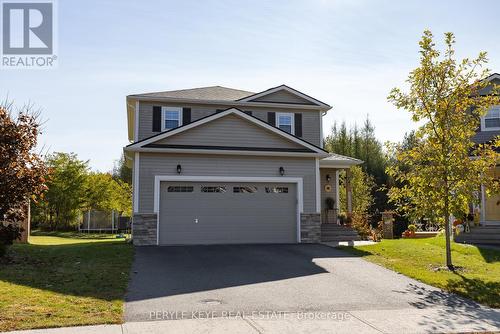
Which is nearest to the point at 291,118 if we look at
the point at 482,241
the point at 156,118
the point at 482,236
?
the point at 156,118

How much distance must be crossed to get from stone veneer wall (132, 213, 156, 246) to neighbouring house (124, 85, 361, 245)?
0.11 ft

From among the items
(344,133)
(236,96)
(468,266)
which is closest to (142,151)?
(236,96)

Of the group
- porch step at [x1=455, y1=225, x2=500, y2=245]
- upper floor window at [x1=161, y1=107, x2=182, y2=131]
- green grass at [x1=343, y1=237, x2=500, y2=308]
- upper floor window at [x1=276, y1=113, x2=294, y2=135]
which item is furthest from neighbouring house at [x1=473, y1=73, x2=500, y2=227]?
upper floor window at [x1=161, y1=107, x2=182, y2=131]

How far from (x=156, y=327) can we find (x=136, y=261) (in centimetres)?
603

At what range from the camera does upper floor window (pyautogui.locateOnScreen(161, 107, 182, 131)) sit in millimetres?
20250

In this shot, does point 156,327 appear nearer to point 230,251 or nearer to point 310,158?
point 230,251

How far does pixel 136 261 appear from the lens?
1256cm

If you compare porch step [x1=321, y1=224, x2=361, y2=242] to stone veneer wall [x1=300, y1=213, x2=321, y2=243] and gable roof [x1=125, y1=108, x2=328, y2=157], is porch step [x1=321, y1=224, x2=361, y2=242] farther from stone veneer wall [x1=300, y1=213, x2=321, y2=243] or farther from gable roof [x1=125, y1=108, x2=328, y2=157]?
gable roof [x1=125, y1=108, x2=328, y2=157]

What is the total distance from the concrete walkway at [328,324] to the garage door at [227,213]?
886 centimetres

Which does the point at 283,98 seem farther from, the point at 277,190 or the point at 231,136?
the point at 277,190

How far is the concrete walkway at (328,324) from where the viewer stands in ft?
22.0

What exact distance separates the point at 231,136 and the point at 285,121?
517 centimetres

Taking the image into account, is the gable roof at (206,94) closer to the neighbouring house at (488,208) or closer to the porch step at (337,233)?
the porch step at (337,233)

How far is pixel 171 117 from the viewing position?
66.9 ft
